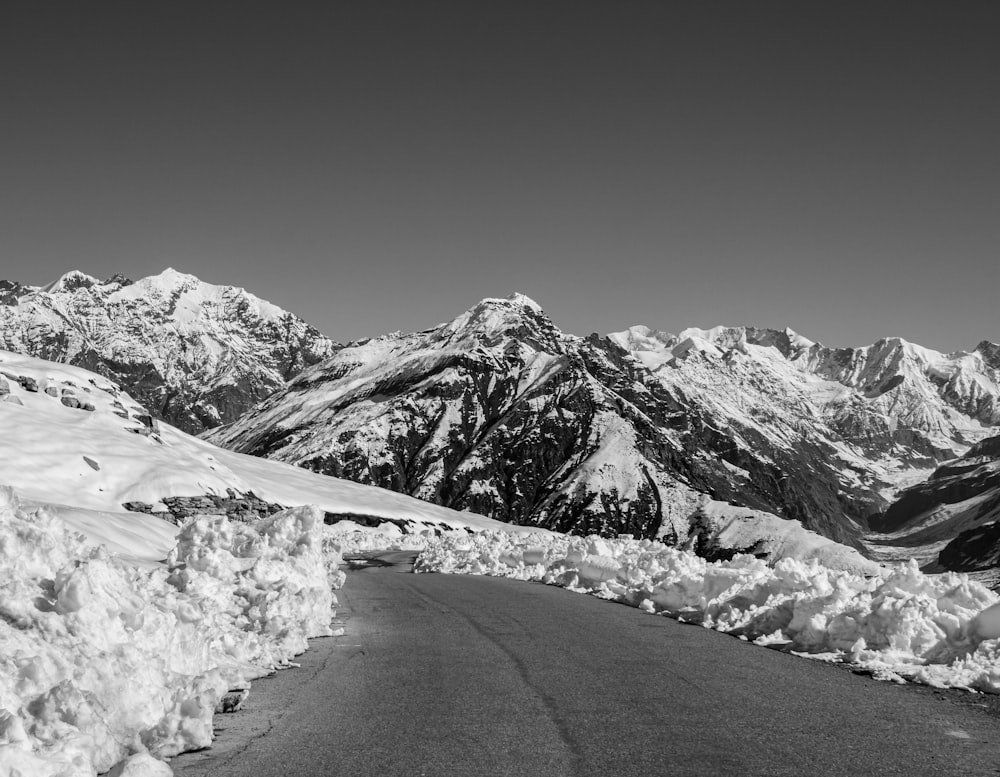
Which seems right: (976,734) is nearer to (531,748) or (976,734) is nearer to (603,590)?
(531,748)

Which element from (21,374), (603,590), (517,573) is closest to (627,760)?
(603,590)

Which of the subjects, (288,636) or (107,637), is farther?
(288,636)

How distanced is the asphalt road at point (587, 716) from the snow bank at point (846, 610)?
68cm

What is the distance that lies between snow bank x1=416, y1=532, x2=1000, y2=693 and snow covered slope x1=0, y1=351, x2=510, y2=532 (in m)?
18.5

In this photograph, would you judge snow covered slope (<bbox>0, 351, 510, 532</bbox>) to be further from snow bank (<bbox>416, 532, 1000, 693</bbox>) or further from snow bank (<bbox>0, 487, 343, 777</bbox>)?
snow bank (<bbox>0, 487, 343, 777</bbox>)

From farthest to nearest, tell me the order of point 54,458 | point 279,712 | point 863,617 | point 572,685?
point 54,458, point 863,617, point 572,685, point 279,712

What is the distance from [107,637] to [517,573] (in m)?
22.6

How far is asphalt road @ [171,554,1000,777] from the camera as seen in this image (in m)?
6.57

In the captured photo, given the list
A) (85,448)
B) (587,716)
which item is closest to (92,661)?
(587,716)

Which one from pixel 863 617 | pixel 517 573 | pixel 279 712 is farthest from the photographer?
pixel 517 573

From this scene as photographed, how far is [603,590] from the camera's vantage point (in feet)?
70.5

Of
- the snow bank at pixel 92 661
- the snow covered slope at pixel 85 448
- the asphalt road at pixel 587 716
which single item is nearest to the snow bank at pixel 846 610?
the asphalt road at pixel 587 716

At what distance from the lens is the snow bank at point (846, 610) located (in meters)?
10.2

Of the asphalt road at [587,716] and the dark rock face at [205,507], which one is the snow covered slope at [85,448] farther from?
the asphalt road at [587,716]
